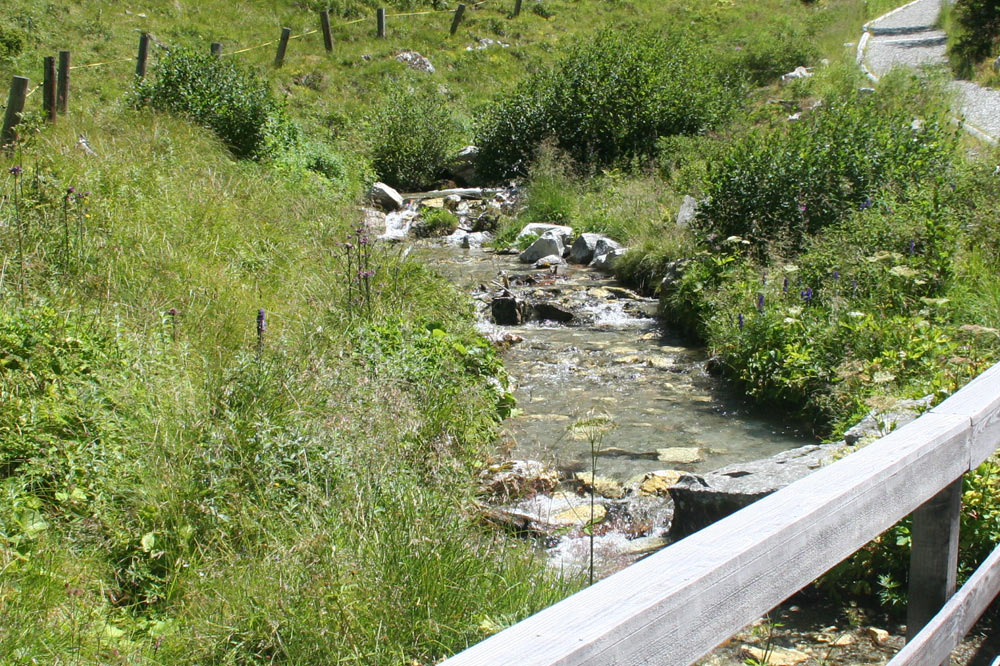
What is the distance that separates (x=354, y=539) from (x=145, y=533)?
0.98 m

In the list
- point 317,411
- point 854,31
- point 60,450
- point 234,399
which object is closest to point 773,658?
point 317,411

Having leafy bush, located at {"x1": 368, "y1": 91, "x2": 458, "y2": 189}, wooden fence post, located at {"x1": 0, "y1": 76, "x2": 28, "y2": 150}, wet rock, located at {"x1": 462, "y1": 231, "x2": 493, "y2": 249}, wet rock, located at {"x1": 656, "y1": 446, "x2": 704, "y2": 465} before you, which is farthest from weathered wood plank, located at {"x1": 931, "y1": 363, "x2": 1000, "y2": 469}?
leafy bush, located at {"x1": 368, "y1": 91, "x2": 458, "y2": 189}

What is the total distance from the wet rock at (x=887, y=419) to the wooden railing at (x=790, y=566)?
215 centimetres

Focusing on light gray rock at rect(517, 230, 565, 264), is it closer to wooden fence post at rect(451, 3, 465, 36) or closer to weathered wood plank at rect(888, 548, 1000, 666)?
weathered wood plank at rect(888, 548, 1000, 666)

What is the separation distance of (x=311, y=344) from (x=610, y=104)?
11.9m

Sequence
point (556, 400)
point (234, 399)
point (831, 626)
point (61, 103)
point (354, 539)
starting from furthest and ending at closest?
point (61, 103), point (556, 400), point (234, 399), point (831, 626), point (354, 539)

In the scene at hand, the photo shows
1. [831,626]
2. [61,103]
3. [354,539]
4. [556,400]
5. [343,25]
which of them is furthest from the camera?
[343,25]

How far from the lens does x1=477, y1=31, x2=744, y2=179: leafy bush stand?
15.8 metres

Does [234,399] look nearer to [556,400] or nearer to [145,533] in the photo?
[145,533]

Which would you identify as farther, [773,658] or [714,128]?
[714,128]

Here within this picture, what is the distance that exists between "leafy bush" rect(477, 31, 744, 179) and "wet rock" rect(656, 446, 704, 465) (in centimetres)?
1033

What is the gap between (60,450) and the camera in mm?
3951

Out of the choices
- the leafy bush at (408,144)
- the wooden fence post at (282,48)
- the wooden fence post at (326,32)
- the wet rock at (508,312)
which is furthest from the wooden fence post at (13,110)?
the wooden fence post at (326,32)

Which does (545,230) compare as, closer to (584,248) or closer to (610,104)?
(584,248)
